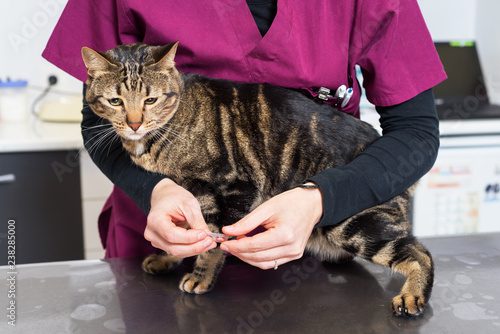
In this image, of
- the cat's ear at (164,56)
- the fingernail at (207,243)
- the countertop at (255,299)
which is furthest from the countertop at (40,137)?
the fingernail at (207,243)

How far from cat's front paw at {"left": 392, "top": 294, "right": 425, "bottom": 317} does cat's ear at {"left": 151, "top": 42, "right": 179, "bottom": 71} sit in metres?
0.63

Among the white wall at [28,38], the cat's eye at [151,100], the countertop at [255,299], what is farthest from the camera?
the white wall at [28,38]

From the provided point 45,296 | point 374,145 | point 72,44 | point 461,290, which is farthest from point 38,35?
point 461,290

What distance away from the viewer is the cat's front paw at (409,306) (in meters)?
0.83

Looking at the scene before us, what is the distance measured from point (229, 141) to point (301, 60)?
0.77 feet

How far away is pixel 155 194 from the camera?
3.22 feet

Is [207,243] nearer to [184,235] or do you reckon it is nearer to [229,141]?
[184,235]

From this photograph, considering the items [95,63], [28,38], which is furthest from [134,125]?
[28,38]

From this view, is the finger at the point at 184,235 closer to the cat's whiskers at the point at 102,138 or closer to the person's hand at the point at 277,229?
the person's hand at the point at 277,229

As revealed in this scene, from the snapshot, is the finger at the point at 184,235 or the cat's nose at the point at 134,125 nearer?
the finger at the point at 184,235

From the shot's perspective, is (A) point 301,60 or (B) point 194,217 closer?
(B) point 194,217

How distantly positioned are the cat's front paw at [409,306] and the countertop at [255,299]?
Answer: 0.04 ft

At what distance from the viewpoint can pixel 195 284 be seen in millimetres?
944

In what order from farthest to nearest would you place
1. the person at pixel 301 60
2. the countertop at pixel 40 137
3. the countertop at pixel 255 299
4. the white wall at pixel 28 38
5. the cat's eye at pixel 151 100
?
the white wall at pixel 28 38 < the countertop at pixel 40 137 < the cat's eye at pixel 151 100 < the person at pixel 301 60 < the countertop at pixel 255 299
